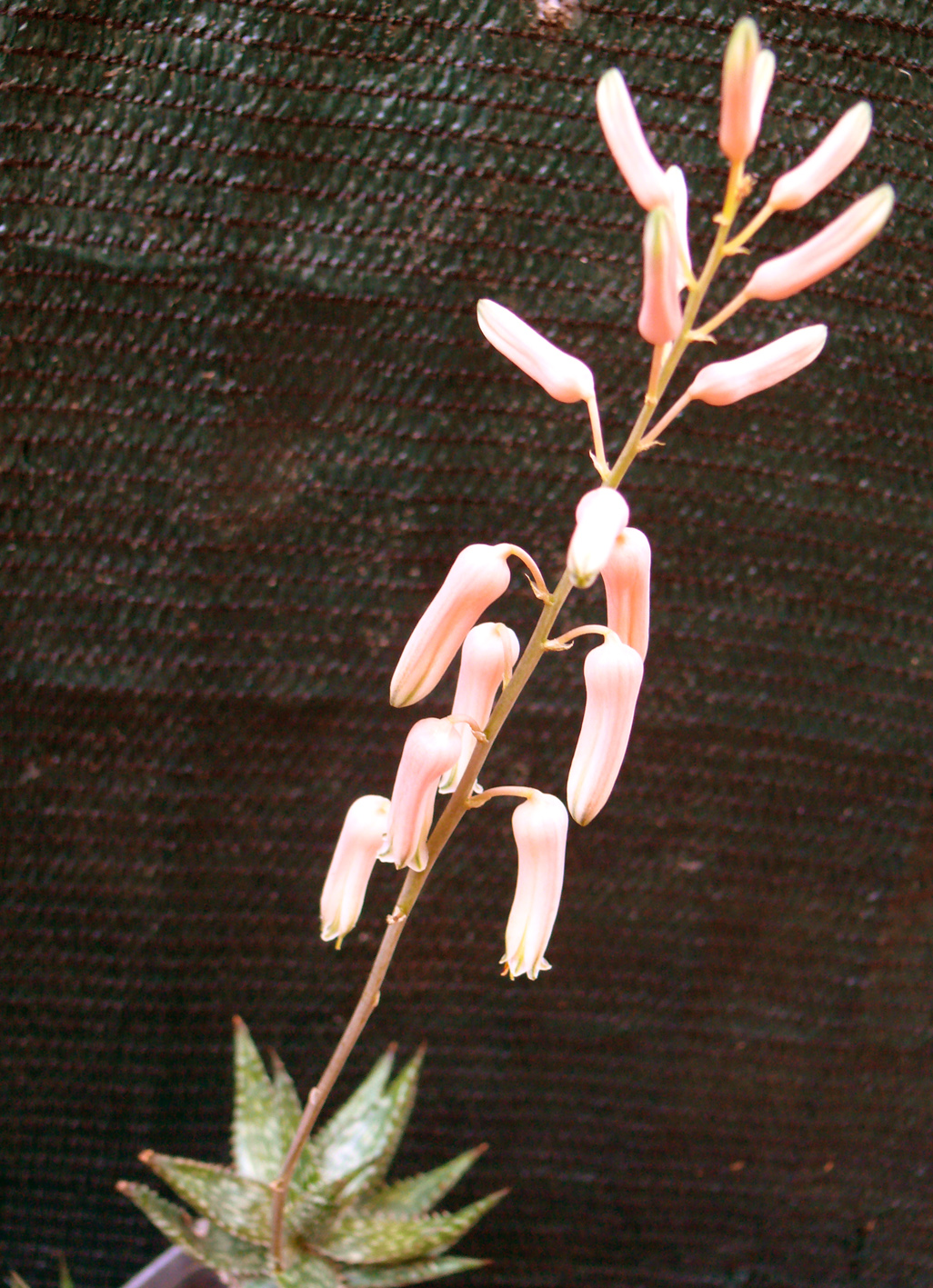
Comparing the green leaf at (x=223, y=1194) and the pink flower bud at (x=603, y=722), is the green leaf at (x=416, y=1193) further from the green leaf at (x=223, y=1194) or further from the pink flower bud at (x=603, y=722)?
the pink flower bud at (x=603, y=722)

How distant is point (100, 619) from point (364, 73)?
423mm

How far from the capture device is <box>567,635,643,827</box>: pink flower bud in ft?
1.22

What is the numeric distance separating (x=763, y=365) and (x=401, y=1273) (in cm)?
61

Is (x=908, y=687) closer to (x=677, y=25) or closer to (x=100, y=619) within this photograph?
Result: (x=677, y=25)

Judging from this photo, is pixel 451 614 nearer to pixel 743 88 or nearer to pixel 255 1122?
pixel 743 88

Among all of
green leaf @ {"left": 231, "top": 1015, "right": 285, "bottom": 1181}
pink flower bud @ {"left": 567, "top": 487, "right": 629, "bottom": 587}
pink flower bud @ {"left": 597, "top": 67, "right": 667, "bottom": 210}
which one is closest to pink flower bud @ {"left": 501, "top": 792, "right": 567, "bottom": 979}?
pink flower bud @ {"left": 567, "top": 487, "right": 629, "bottom": 587}

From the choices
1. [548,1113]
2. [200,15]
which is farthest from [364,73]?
[548,1113]

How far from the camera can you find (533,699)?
75 cm

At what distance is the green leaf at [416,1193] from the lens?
69 cm

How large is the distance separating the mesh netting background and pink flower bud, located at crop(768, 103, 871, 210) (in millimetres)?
337

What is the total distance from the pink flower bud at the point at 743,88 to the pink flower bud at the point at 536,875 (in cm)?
26

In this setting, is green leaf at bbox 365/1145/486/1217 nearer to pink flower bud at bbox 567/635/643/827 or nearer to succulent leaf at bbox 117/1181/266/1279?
succulent leaf at bbox 117/1181/266/1279

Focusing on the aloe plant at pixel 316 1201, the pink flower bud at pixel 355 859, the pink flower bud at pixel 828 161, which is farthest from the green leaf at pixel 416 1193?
the pink flower bud at pixel 828 161

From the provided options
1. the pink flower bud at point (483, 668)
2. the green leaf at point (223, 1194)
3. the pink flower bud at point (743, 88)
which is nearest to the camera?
the pink flower bud at point (743, 88)
